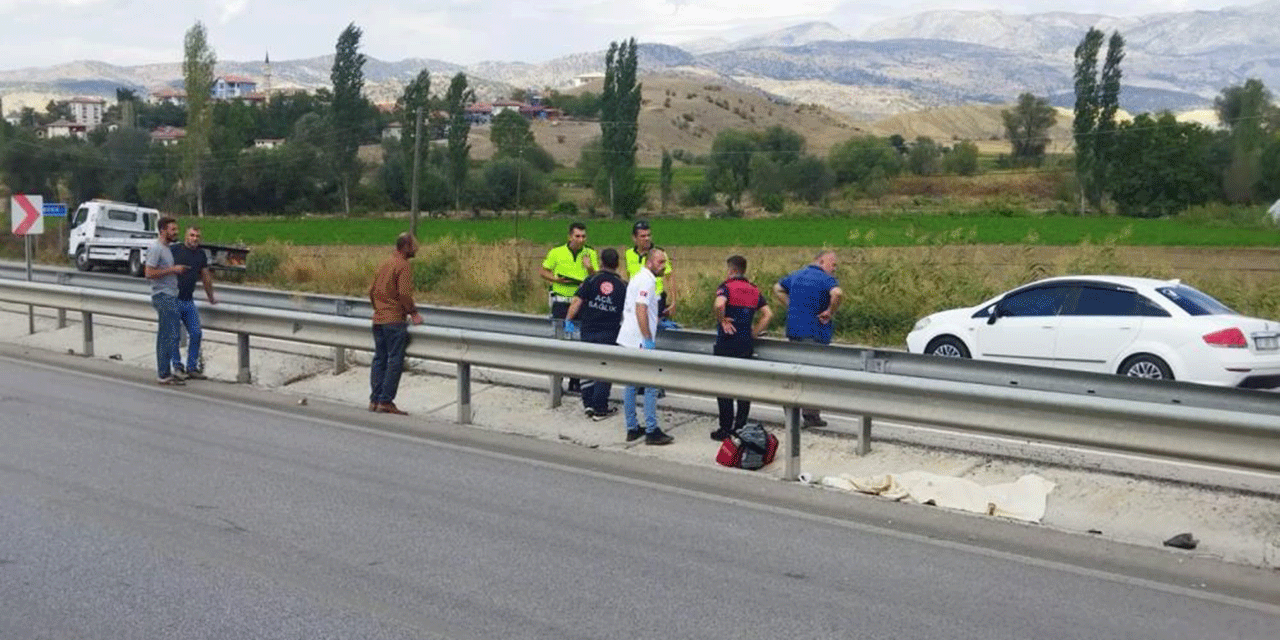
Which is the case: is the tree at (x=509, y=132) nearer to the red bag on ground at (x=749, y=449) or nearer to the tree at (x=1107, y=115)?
the tree at (x=1107, y=115)

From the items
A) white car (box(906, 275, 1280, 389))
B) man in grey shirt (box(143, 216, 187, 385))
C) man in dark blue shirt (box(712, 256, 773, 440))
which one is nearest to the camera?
man in dark blue shirt (box(712, 256, 773, 440))

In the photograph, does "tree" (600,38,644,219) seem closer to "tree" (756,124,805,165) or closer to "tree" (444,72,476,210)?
"tree" (444,72,476,210)

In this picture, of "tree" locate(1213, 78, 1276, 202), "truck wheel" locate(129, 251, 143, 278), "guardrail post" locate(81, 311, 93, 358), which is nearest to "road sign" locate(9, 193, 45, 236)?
"guardrail post" locate(81, 311, 93, 358)

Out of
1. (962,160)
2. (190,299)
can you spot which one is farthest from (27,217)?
(962,160)

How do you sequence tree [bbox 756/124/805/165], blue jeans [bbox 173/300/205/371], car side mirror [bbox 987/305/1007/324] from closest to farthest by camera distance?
blue jeans [bbox 173/300/205/371], car side mirror [bbox 987/305/1007/324], tree [bbox 756/124/805/165]

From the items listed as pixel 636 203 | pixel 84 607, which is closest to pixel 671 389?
pixel 84 607

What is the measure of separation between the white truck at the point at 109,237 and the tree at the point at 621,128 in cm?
4013

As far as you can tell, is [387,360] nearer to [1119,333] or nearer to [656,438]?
[656,438]

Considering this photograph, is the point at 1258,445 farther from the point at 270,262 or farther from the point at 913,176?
the point at 913,176

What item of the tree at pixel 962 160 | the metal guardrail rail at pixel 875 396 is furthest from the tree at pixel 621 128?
the metal guardrail rail at pixel 875 396

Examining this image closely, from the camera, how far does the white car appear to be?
13773 mm

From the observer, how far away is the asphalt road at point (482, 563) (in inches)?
257

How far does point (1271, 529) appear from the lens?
8.12m

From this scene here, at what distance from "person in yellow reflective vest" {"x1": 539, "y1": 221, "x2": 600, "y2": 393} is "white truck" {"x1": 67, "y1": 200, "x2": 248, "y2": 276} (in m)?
26.7
